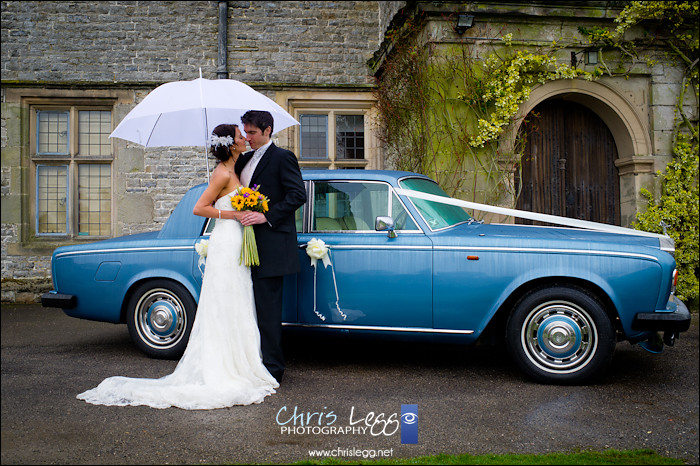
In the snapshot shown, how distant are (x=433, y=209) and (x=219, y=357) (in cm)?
210

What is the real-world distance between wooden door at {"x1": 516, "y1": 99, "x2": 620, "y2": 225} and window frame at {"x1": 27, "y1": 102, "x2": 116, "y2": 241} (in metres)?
6.89

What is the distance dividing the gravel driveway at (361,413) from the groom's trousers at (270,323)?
207 mm

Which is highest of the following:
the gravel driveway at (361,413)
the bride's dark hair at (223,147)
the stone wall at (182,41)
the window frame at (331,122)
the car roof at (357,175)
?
the stone wall at (182,41)

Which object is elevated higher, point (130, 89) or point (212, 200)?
point (130, 89)

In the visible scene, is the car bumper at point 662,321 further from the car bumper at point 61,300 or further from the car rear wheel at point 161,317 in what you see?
the car bumper at point 61,300

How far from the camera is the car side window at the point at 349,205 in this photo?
492cm

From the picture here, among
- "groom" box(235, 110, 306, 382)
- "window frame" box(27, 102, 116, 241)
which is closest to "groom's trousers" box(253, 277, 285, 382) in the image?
"groom" box(235, 110, 306, 382)

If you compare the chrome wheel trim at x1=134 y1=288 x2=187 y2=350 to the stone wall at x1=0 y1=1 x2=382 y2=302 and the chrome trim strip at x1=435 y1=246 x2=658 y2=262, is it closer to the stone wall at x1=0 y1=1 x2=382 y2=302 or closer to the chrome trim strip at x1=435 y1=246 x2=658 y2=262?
the chrome trim strip at x1=435 y1=246 x2=658 y2=262

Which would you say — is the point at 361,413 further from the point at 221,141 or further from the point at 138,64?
the point at 138,64

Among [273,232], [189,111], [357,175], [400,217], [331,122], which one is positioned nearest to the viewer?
[273,232]

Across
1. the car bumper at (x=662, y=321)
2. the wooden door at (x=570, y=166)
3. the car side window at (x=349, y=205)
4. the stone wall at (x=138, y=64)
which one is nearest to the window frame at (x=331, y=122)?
the stone wall at (x=138, y=64)

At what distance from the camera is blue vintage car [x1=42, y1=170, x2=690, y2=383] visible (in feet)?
14.1

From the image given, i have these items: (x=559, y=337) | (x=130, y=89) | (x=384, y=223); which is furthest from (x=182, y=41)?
(x=559, y=337)

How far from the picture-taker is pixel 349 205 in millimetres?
4988
